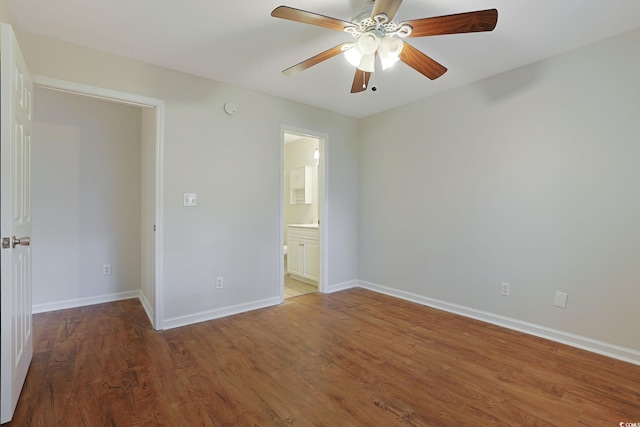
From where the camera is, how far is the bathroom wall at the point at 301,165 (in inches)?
223

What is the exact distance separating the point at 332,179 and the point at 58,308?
347cm

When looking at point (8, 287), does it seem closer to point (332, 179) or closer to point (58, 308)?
point (58, 308)

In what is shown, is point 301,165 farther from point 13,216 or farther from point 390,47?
point 13,216

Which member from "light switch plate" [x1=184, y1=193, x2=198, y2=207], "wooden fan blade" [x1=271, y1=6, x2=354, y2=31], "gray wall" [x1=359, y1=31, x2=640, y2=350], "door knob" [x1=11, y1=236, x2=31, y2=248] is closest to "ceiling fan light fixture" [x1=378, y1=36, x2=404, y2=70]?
"wooden fan blade" [x1=271, y1=6, x2=354, y2=31]

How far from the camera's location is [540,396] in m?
1.88

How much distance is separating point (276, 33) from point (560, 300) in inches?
125

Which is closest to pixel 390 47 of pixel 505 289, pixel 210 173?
pixel 210 173

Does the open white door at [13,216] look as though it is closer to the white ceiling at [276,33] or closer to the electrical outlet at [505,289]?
the white ceiling at [276,33]

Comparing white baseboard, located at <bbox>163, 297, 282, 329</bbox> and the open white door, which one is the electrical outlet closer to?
white baseboard, located at <bbox>163, 297, 282, 329</bbox>

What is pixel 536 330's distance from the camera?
2.78m

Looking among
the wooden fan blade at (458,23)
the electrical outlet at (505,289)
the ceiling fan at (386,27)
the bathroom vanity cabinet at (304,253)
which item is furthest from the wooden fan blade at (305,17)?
the bathroom vanity cabinet at (304,253)

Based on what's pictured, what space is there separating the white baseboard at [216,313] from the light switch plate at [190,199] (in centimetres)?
108

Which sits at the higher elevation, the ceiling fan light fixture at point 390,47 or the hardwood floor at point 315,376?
the ceiling fan light fixture at point 390,47

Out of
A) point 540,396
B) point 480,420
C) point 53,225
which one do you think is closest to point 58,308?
point 53,225
